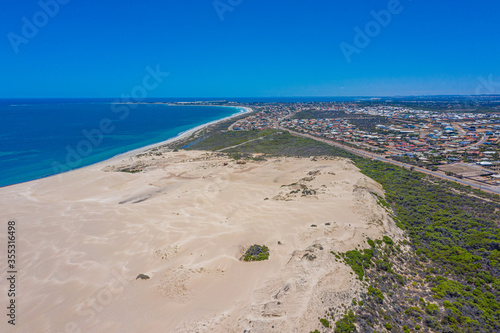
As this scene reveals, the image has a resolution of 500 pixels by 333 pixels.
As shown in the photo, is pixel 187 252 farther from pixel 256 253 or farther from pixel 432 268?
pixel 432 268

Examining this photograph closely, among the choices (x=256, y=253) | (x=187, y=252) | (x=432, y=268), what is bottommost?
(x=432, y=268)

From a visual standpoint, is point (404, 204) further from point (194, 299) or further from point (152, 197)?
point (152, 197)

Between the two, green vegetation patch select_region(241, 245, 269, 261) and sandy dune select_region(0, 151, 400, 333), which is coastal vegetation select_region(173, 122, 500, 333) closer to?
sandy dune select_region(0, 151, 400, 333)

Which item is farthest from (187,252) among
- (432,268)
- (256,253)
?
(432,268)

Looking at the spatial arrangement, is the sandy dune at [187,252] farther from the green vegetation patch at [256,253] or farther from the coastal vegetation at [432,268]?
the coastal vegetation at [432,268]

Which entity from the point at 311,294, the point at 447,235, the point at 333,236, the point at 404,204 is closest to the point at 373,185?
the point at 404,204

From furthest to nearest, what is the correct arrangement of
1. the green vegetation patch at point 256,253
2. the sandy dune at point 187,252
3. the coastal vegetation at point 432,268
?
the green vegetation patch at point 256,253, the sandy dune at point 187,252, the coastal vegetation at point 432,268

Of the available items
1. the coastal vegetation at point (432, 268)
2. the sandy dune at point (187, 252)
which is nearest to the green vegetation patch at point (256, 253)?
the sandy dune at point (187, 252)

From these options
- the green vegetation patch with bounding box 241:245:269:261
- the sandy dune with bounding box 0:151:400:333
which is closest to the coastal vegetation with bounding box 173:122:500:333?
the sandy dune with bounding box 0:151:400:333
